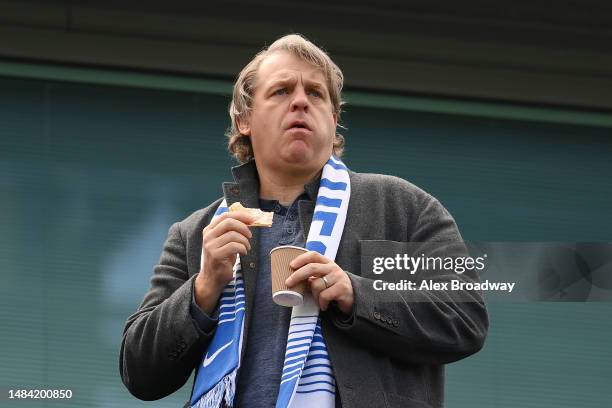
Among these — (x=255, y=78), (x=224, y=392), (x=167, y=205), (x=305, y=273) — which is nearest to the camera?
(x=305, y=273)

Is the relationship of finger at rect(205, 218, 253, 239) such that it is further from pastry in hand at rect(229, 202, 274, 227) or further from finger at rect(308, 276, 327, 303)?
finger at rect(308, 276, 327, 303)

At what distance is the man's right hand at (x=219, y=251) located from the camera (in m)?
3.58

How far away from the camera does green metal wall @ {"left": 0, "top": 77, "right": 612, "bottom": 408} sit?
21.4ft

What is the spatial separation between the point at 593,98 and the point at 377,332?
384 cm

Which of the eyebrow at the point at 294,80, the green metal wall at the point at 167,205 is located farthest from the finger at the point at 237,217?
the green metal wall at the point at 167,205

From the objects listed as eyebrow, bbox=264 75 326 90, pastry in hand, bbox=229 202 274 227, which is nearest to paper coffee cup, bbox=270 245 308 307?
pastry in hand, bbox=229 202 274 227

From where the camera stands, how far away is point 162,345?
368 cm

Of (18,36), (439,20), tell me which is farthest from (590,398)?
(18,36)

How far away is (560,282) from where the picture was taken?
488 cm

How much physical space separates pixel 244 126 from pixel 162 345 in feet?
2.55

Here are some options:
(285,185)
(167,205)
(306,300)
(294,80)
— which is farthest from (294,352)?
(167,205)

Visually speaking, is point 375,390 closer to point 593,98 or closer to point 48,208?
point 48,208

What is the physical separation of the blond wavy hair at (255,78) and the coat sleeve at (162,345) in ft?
1.68

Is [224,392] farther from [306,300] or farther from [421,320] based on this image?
[421,320]
